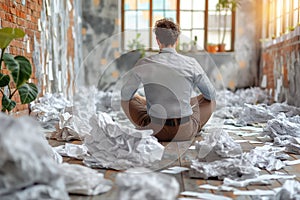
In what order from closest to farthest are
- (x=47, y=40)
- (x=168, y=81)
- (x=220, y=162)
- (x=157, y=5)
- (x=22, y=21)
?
1. (x=220, y=162)
2. (x=168, y=81)
3. (x=22, y=21)
4. (x=47, y=40)
5. (x=157, y=5)

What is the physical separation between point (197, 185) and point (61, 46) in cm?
452

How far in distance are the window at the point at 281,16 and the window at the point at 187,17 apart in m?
0.88

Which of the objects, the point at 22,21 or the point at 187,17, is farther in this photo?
the point at 187,17

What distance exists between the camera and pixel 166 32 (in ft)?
12.0

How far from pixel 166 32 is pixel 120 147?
3.90 ft

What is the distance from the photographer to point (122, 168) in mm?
2727

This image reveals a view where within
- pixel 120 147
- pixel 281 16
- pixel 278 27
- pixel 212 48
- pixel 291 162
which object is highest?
pixel 281 16

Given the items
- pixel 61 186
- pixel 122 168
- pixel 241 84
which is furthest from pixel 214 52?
pixel 61 186

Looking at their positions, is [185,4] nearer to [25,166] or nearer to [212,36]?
[212,36]

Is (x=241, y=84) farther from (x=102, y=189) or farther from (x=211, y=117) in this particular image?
(x=102, y=189)

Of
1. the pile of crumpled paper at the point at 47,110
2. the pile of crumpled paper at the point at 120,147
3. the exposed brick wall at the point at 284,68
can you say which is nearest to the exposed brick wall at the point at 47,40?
the pile of crumpled paper at the point at 47,110

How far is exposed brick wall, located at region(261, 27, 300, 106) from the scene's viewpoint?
571 centimetres

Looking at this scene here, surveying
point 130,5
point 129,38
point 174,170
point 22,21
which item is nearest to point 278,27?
point 129,38

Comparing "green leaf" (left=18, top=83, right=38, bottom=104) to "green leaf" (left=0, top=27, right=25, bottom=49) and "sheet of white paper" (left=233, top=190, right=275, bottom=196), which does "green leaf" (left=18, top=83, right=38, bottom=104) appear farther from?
"sheet of white paper" (left=233, top=190, right=275, bottom=196)
